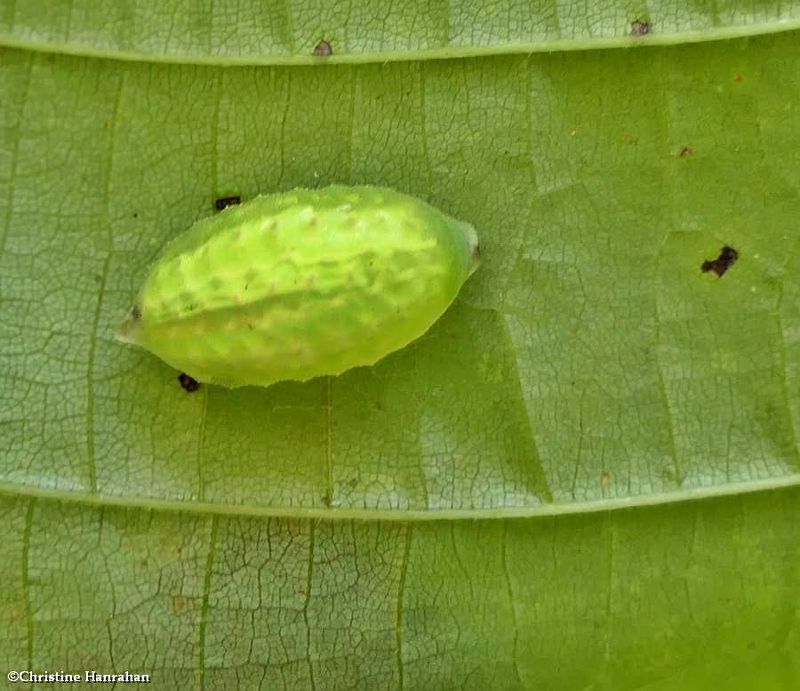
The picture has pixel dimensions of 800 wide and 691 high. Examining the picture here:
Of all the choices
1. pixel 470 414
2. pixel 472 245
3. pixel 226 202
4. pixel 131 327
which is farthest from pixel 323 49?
pixel 470 414

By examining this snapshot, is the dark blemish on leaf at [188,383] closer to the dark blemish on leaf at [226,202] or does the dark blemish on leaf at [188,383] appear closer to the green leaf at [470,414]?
the green leaf at [470,414]

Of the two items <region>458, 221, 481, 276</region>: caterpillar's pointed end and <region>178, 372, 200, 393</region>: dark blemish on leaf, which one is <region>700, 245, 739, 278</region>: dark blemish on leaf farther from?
<region>178, 372, 200, 393</region>: dark blemish on leaf

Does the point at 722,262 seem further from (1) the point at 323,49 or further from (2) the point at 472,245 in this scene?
(1) the point at 323,49

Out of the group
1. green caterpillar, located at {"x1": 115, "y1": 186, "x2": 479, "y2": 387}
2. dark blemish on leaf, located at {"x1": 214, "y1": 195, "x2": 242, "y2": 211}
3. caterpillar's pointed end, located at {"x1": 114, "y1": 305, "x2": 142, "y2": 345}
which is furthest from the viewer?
→ dark blemish on leaf, located at {"x1": 214, "y1": 195, "x2": 242, "y2": 211}

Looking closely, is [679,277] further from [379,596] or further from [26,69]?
[26,69]

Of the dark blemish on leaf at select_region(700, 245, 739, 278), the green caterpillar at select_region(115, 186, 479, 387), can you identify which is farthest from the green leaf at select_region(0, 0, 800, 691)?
the green caterpillar at select_region(115, 186, 479, 387)

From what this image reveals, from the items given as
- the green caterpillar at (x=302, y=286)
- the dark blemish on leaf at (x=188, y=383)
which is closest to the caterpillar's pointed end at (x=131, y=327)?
the green caterpillar at (x=302, y=286)
